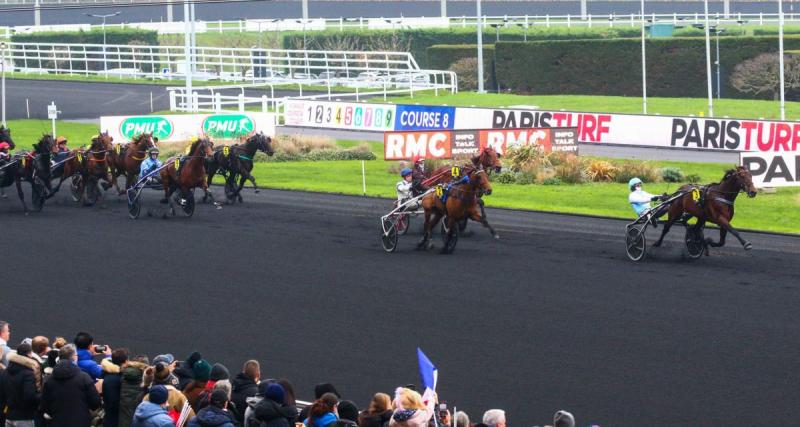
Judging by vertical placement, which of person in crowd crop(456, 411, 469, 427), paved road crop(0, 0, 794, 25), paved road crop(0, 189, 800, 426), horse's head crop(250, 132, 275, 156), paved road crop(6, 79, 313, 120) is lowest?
paved road crop(0, 189, 800, 426)

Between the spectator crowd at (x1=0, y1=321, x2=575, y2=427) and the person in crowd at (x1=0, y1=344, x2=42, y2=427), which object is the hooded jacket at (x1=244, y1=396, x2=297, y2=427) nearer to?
the spectator crowd at (x1=0, y1=321, x2=575, y2=427)

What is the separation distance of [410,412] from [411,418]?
0.13 ft

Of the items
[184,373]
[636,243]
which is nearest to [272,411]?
[184,373]

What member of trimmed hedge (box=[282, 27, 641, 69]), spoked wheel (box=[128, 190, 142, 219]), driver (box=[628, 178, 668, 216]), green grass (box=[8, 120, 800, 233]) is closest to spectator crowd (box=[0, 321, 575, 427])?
driver (box=[628, 178, 668, 216])

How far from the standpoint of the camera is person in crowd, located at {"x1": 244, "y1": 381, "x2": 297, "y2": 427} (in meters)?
10.0

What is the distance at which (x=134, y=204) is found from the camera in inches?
1036

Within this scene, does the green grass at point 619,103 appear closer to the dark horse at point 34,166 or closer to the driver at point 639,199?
the driver at point 639,199

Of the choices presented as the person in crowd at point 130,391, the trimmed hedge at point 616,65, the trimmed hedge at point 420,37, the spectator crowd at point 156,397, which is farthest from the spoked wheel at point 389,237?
the trimmed hedge at point 420,37

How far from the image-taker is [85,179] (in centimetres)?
2784

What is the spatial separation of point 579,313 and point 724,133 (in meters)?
19.9

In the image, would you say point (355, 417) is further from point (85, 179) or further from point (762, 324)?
point (85, 179)

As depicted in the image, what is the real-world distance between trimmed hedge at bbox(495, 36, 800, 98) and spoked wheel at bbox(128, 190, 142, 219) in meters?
36.9

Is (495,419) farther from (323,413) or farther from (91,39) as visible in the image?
(91,39)

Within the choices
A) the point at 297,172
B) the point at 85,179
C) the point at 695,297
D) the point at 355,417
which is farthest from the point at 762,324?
the point at 297,172
